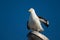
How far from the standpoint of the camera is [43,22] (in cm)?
86

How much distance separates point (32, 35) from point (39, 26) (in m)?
0.06

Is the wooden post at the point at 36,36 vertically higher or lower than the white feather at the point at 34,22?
lower

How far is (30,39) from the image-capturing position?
0.80 meters

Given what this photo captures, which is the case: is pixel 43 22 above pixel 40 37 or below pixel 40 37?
above

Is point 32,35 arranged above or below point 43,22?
below

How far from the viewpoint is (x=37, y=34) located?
78 centimetres

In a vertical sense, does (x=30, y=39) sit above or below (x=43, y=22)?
below

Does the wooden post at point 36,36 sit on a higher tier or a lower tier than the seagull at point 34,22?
lower

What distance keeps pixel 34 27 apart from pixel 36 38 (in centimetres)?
6

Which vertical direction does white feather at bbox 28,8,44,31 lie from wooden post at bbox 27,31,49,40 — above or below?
above

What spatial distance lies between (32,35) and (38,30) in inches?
1.9

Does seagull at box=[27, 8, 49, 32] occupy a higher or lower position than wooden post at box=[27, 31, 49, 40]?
higher

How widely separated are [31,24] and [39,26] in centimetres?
4

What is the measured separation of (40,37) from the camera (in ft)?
2.54
